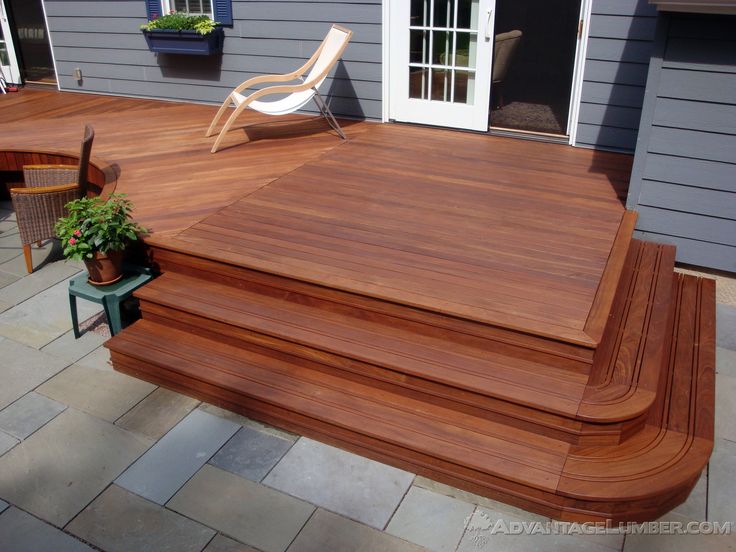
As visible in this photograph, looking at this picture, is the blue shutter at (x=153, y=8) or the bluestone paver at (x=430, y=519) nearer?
the bluestone paver at (x=430, y=519)

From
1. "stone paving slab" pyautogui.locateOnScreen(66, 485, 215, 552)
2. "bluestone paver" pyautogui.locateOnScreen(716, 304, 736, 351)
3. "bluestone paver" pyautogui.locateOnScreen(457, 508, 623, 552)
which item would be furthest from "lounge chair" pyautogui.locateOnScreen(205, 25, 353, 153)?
"bluestone paver" pyautogui.locateOnScreen(457, 508, 623, 552)

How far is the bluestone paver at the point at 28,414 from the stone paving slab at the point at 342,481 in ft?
3.48

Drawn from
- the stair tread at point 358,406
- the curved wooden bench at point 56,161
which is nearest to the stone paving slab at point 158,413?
the stair tread at point 358,406

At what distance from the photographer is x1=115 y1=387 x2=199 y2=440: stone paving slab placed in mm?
2811

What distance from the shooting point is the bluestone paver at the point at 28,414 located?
2.81m

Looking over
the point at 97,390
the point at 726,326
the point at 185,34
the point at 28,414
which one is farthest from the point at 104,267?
the point at 185,34

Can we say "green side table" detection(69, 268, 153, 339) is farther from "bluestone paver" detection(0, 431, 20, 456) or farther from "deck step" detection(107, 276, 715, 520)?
"bluestone paver" detection(0, 431, 20, 456)

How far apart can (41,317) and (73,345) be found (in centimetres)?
39

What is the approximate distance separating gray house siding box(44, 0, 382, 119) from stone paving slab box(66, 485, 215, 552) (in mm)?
3841

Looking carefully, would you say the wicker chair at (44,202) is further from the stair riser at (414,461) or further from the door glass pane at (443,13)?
the door glass pane at (443,13)

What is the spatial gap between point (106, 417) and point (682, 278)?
301cm

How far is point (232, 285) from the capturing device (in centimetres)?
329

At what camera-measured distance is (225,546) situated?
228 centimetres

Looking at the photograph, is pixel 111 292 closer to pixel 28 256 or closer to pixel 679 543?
pixel 28 256
